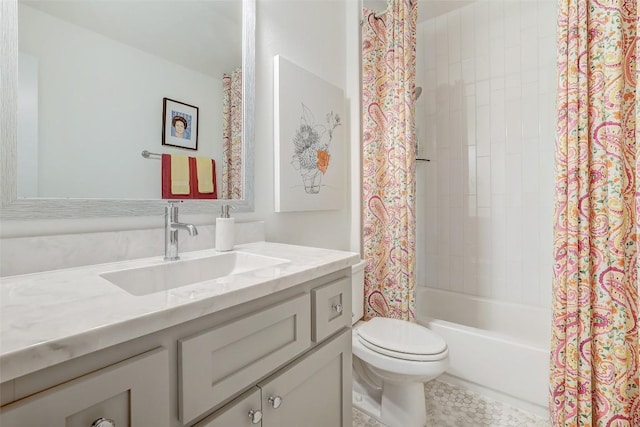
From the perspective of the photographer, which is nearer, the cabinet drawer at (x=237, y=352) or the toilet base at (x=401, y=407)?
the cabinet drawer at (x=237, y=352)

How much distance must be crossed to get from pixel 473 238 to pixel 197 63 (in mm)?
2127

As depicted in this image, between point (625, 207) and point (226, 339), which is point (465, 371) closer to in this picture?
point (625, 207)

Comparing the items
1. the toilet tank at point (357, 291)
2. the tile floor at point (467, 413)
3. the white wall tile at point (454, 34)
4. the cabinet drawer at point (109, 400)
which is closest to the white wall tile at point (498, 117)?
the white wall tile at point (454, 34)

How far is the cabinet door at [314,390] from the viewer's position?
0.72 metres

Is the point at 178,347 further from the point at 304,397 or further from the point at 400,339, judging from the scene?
the point at 400,339

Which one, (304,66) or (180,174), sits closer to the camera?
(180,174)

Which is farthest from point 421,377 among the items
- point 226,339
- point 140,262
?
point 140,262

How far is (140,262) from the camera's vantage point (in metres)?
0.90

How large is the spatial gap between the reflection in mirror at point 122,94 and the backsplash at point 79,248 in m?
0.12

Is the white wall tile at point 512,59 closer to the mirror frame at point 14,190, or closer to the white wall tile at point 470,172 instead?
the white wall tile at point 470,172

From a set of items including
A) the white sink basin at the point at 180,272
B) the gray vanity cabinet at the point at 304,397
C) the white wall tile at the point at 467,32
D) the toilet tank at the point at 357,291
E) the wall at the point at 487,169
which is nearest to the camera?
the gray vanity cabinet at the point at 304,397

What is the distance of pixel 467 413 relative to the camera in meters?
1.53

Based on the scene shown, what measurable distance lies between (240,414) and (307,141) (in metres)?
1.26

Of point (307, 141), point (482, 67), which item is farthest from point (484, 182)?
point (307, 141)
